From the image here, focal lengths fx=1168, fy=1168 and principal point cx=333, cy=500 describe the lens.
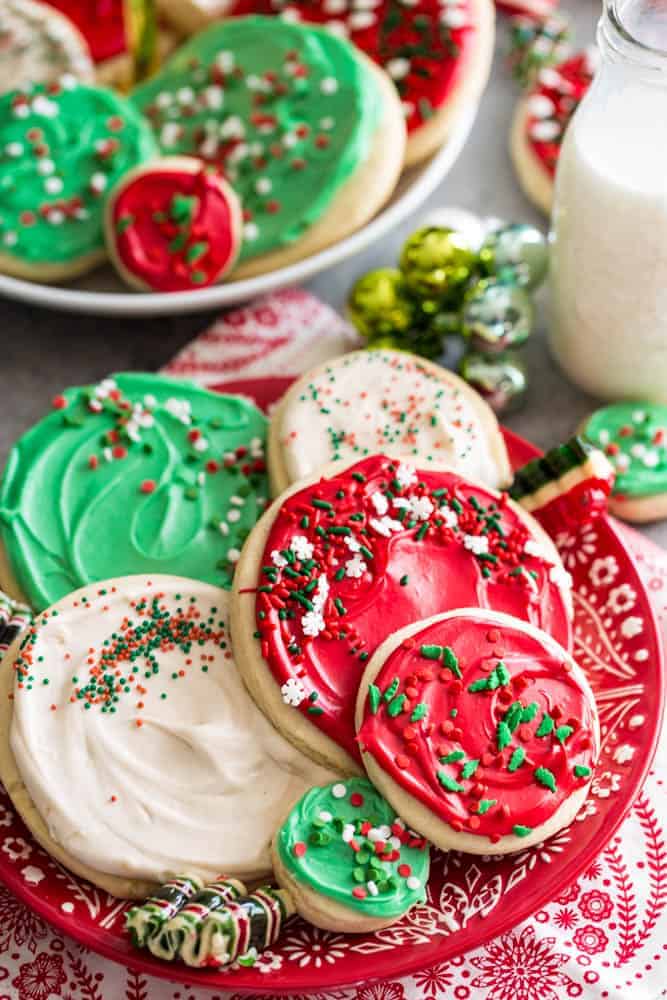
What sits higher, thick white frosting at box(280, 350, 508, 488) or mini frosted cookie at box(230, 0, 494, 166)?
mini frosted cookie at box(230, 0, 494, 166)

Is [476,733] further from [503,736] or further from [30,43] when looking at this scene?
[30,43]

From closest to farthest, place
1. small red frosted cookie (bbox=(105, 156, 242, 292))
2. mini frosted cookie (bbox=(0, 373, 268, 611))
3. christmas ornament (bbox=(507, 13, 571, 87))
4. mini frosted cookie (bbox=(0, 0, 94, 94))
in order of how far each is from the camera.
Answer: mini frosted cookie (bbox=(0, 373, 268, 611)) < small red frosted cookie (bbox=(105, 156, 242, 292)) < mini frosted cookie (bbox=(0, 0, 94, 94)) < christmas ornament (bbox=(507, 13, 571, 87))

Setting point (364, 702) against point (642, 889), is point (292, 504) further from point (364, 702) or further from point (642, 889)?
point (642, 889)

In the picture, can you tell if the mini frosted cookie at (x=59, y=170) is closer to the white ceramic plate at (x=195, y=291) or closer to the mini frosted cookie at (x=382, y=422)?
the white ceramic plate at (x=195, y=291)

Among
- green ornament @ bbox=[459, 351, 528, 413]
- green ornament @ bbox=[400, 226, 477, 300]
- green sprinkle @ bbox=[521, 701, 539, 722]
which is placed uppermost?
green ornament @ bbox=[400, 226, 477, 300]

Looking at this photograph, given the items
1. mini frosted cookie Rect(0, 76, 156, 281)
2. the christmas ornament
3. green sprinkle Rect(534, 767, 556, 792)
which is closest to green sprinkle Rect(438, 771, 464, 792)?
green sprinkle Rect(534, 767, 556, 792)

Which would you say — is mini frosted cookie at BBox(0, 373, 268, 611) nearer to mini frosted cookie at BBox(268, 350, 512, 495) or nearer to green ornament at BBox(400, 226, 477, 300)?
mini frosted cookie at BBox(268, 350, 512, 495)
